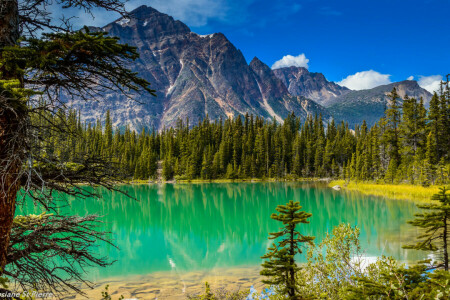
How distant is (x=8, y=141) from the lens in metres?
3.56

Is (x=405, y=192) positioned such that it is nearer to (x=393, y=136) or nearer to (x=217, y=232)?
(x=393, y=136)

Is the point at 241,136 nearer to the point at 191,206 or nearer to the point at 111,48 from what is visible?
the point at 191,206

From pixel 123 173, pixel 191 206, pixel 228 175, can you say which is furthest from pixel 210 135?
pixel 123 173

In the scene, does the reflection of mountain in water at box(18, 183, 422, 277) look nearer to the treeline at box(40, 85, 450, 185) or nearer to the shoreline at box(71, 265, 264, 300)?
the shoreline at box(71, 265, 264, 300)

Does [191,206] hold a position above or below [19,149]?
below

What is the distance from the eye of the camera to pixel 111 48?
3482 millimetres

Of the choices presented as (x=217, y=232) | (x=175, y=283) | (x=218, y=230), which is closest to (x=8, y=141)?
(x=175, y=283)

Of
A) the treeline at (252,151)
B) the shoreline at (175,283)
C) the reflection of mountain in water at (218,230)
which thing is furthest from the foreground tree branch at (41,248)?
the treeline at (252,151)

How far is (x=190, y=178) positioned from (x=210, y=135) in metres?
22.9

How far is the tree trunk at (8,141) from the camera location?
3367 millimetres

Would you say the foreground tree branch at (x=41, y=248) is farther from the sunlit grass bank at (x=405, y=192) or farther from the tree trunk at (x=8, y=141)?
the sunlit grass bank at (x=405, y=192)

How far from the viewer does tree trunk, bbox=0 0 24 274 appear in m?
3.37

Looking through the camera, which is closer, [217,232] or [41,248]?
[41,248]

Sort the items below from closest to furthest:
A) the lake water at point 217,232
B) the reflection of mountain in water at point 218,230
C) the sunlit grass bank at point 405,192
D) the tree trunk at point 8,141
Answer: the tree trunk at point 8,141 < the lake water at point 217,232 < the reflection of mountain in water at point 218,230 < the sunlit grass bank at point 405,192
